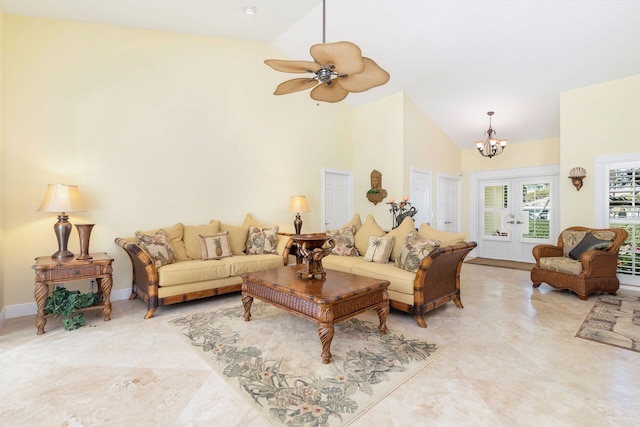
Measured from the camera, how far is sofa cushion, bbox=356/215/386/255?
4336mm

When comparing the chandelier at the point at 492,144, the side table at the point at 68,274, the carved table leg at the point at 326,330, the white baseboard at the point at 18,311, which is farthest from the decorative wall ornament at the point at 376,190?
the white baseboard at the point at 18,311

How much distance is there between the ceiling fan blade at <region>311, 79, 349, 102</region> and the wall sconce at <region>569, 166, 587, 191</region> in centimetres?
413

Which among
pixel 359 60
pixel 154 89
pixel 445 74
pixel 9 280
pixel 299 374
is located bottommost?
pixel 299 374

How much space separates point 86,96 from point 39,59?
Answer: 1.73ft

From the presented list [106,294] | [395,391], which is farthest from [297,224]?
[395,391]

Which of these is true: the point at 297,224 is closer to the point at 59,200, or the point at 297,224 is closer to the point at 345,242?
the point at 345,242

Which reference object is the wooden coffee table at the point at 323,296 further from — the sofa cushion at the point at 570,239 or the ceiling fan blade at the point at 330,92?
the sofa cushion at the point at 570,239

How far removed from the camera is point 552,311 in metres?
3.55

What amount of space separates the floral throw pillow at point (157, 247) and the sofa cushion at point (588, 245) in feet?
17.8

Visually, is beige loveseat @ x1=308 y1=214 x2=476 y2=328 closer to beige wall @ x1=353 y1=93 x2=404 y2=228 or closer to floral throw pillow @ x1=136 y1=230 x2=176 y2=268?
beige wall @ x1=353 y1=93 x2=404 y2=228

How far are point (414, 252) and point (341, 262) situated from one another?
1.03 m

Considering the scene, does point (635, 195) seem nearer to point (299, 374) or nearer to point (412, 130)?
point (412, 130)

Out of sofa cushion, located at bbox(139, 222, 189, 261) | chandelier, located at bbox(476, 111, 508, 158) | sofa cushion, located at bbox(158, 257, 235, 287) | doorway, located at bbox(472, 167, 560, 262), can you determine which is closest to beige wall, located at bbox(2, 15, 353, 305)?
sofa cushion, located at bbox(139, 222, 189, 261)

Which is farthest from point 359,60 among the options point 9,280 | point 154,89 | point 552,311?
point 9,280
